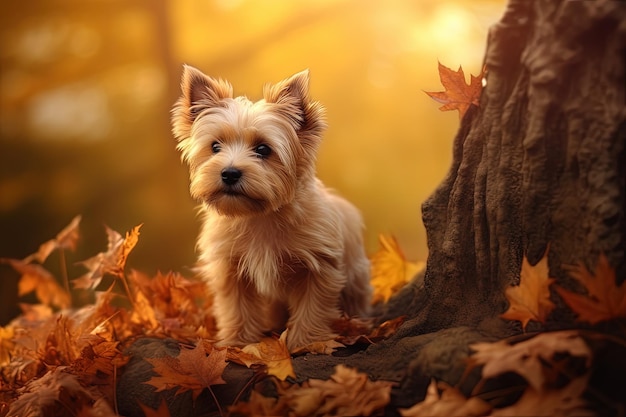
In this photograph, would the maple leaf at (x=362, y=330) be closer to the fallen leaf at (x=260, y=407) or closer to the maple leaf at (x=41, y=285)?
the fallen leaf at (x=260, y=407)

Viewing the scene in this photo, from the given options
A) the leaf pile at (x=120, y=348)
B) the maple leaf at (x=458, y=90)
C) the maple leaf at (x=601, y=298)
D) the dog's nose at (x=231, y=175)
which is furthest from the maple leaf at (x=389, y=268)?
the maple leaf at (x=601, y=298)

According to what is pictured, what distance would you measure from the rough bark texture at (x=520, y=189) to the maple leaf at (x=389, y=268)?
1215 mm

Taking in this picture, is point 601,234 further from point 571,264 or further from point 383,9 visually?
point 383,9

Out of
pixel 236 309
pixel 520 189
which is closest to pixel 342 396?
pixel 520 189

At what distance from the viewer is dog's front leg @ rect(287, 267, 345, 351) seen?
3.58 m

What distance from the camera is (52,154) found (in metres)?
7.44

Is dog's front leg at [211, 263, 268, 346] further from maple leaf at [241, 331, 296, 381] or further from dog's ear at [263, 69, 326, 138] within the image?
dog's ear at [263, 69, 326, 138]

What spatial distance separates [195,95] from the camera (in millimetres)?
3646

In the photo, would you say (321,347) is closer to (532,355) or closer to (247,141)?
(247,141)

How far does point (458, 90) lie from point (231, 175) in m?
1.26

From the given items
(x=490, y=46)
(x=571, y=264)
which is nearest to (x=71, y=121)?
(x=490, y=46)

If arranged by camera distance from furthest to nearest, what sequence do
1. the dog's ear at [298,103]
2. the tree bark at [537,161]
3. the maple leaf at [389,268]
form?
1. the maple leaf at [389,268]
2. the dog's ear at [298,103]
3. the tree bark at [537,161]

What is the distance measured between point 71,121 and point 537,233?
640cm

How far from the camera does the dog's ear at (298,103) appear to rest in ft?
11.7
